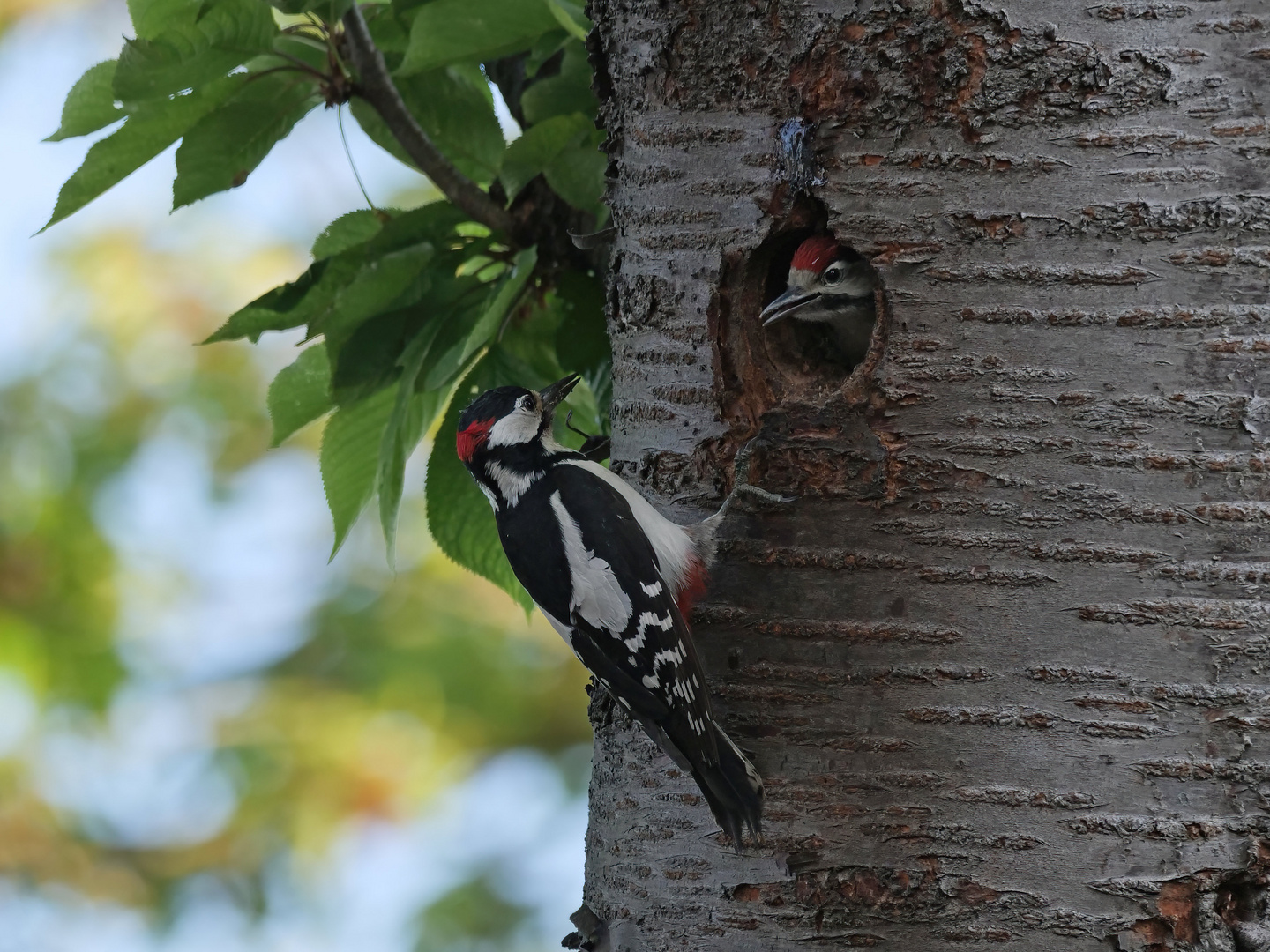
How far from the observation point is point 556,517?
232 cm

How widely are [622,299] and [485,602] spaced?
2.98 metres

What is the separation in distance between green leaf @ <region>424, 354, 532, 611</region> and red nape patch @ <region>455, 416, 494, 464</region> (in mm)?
33

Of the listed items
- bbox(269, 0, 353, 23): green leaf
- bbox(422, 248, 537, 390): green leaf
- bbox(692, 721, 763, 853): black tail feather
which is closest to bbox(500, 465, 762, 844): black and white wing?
bbox(692, 721, 763, 853): black tail feather

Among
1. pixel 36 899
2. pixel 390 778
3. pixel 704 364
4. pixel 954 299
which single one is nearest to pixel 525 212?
pixel 704 364

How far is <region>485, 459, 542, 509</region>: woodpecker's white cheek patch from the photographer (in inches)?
94.6

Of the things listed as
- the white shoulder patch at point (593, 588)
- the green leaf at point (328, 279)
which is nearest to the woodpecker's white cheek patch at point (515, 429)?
the white shoulder patch at point (593, 588)

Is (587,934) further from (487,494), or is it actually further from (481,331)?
(481,331)

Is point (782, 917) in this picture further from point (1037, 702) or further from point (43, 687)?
point (43, 687)

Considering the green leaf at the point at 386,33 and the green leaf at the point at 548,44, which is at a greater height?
the green leaf at the point at 386,33

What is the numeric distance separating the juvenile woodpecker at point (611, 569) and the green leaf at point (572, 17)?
2.05 feet

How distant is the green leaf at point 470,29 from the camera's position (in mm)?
1910

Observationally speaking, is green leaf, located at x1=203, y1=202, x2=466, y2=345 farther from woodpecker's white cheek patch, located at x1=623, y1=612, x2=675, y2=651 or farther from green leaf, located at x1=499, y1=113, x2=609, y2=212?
woodpecker's white cheek patch, located at x1=623, y1=612, x2=675, y2=651

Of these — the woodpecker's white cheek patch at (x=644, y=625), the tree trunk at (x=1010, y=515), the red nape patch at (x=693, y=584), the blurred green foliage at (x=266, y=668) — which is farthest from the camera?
the blurred green foliage at (x=266, y=668)

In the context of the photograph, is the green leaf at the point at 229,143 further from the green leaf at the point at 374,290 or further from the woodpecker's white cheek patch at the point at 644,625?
the woodpecker's white cheek patch at the point at 644,625
